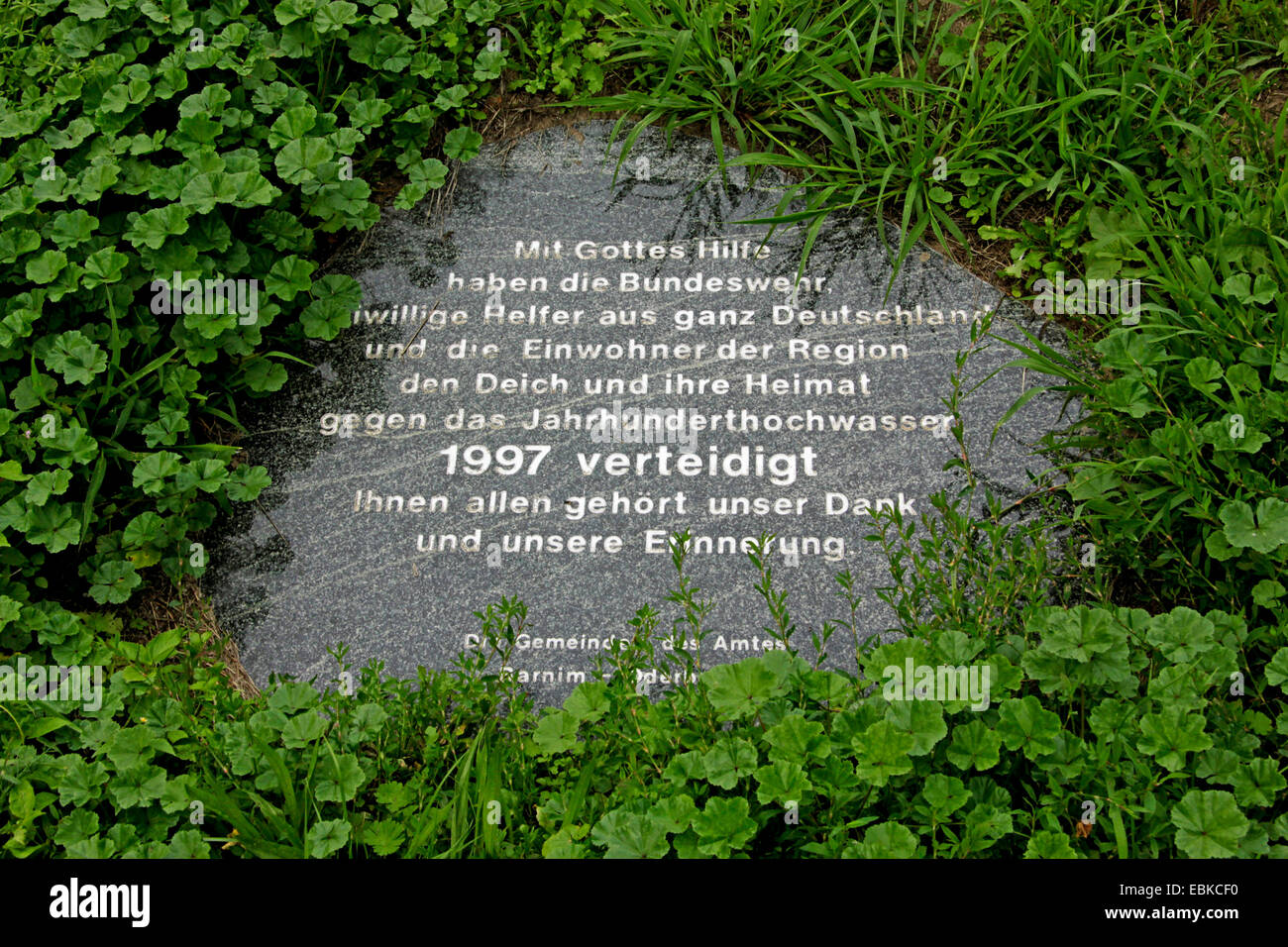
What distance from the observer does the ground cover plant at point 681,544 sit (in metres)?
1.86

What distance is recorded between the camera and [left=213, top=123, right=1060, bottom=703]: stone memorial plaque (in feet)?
7.77

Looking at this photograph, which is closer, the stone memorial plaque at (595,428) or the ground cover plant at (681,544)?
the ground cover plant at (681,544)

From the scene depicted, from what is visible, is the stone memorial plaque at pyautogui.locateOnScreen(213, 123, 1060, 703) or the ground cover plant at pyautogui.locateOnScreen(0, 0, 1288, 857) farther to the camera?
the stone memorial plaque at pyautogui.locateOnScreen(213, 123, 1060, 703)

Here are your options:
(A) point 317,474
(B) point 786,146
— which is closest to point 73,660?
(A) point 317,474

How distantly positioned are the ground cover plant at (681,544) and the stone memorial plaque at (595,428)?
91mm

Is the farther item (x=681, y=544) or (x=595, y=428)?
(x=595, y=428)

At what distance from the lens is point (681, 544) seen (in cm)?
201

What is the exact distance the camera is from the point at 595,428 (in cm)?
257

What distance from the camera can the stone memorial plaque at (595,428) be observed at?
2369 mm

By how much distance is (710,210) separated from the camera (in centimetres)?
292

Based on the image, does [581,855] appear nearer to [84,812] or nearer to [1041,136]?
[84,812]

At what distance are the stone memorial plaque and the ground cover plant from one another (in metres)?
0.09

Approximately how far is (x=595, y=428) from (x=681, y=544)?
2.08 feet

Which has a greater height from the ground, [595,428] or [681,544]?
[595,428]
